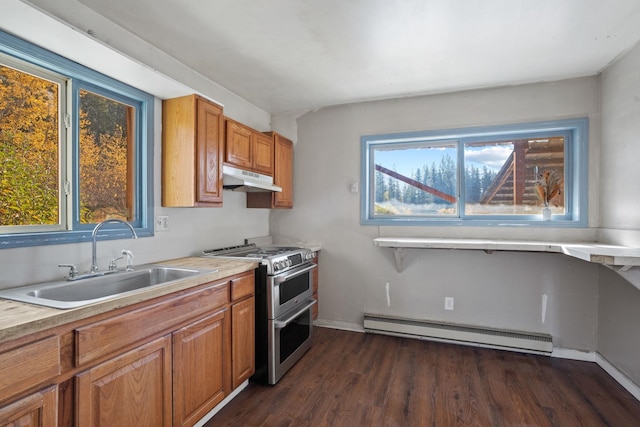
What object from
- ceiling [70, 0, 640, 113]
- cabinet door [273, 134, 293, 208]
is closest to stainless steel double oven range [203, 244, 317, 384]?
cabinet door [273, 134, 293, 208]

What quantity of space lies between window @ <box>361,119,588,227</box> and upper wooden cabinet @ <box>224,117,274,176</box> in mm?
1025

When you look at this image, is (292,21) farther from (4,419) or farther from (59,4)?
(4,419)

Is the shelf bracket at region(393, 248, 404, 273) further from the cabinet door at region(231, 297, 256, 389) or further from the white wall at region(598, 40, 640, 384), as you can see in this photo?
the white wall at region(598, 40, 640, 384)

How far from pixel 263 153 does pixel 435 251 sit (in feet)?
6.37

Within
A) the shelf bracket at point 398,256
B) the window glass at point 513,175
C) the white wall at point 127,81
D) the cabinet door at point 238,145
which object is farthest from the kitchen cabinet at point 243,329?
the window glass at point 513,175

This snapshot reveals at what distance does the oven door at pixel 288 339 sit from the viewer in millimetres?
2219

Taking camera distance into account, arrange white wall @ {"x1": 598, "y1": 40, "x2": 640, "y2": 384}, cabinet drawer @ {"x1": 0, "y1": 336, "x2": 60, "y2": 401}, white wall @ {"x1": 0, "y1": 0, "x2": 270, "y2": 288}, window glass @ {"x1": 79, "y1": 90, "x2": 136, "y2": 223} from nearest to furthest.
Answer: cabinet drawer @ {"x1": 0, "y1": 336, "x2": 60, "y2": 401} → white wall @ {"x1": 0, "y1": 0, "x2": 270, "y2": 288} → window glass @ {"x1": 79, "y1": 90, "x2": 136, "y2": 223} → white wall @ {"x1": 598, "y1": 40, "x2": 640, "y2": 384}

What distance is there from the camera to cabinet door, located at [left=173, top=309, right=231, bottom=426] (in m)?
1.59

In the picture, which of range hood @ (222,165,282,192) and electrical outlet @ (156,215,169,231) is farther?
range hood @ (222,165,282,192)

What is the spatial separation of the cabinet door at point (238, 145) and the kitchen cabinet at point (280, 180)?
428 mm

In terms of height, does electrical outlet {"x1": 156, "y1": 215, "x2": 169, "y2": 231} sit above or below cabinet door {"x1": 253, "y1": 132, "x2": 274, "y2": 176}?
below

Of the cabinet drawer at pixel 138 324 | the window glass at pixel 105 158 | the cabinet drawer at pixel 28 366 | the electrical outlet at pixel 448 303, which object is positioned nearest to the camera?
the cabinet drawer at pixel 28 366

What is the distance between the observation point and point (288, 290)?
2.44 meters

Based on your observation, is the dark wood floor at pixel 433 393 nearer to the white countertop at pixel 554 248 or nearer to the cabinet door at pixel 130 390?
the cabinet door at pixel 130 390
